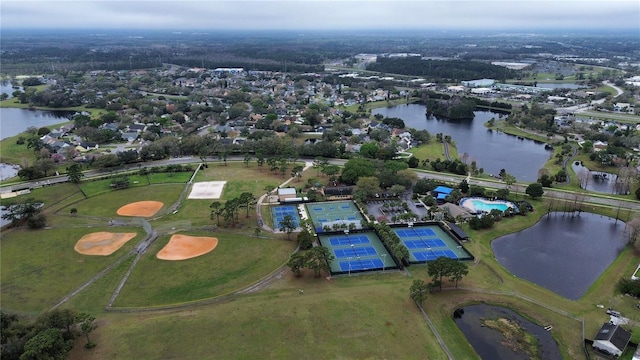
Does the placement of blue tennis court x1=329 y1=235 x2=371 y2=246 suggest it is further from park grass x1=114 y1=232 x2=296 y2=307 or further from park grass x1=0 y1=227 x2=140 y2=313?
park grass x1=0 y1=227 x2=140 y2=313

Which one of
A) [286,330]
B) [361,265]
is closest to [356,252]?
[361,265]

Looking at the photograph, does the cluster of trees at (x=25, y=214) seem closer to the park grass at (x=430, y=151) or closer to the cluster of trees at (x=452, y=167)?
the cluster of trees at (x=452, y=167)

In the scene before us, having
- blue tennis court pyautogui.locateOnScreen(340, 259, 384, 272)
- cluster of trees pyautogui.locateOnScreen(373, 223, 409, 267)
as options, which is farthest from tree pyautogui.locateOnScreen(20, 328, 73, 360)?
cluster of trees pyautogui.locateOnScreen(373, 223, 409, 267)

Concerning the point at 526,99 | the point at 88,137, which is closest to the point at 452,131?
the point at 526,99

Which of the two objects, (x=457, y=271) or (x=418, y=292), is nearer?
(x=418, y=292)

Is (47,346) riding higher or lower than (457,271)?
lower

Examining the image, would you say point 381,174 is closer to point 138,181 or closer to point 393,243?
point 393,243
